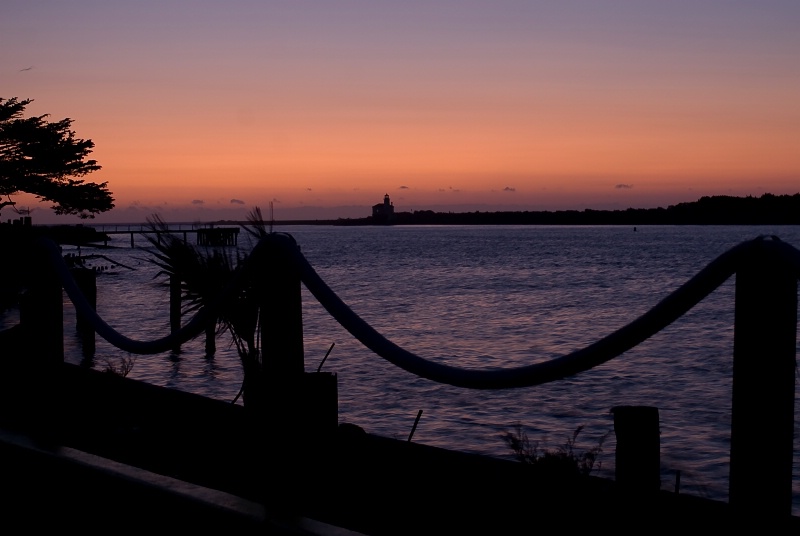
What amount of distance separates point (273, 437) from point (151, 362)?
17.5m

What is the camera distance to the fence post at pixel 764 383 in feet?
10.2

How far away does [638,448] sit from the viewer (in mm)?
5770

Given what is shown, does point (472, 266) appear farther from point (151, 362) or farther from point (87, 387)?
point (87, 387)

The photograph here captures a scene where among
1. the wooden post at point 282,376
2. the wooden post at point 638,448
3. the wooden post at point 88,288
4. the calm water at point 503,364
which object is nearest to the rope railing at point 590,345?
the wooden post at point 282,376

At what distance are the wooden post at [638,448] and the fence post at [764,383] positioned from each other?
95.8 inches

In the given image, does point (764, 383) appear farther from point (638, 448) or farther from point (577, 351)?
point (638, 448)

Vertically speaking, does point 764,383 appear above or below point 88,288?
above

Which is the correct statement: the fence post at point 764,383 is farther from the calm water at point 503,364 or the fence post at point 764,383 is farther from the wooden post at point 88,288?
the wooden post at point 88,288

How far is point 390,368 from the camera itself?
20.5m

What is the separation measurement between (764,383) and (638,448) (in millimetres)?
2760

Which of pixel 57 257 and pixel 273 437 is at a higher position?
pixel 57 257

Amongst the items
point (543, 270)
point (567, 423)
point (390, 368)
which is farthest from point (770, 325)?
point (543, 270)

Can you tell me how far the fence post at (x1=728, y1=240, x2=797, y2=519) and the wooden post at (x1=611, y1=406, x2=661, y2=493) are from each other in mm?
2434

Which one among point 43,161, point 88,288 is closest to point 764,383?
point 88,288
